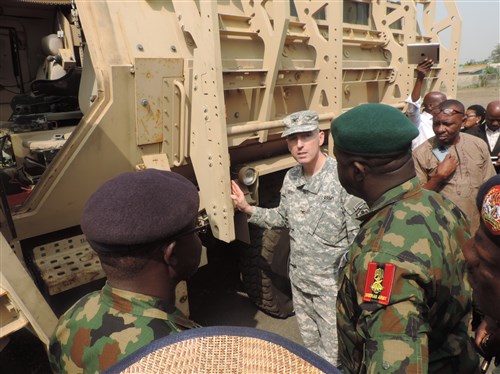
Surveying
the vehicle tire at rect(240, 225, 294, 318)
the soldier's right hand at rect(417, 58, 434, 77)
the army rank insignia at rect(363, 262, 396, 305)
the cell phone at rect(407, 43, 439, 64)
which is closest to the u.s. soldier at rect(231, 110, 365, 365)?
the vehicle tire at rect(240, 225, 294, 318)

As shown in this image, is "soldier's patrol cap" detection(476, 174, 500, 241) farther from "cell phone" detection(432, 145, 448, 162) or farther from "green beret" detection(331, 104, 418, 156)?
"cell phone" detection(432, 145, 448, 162)

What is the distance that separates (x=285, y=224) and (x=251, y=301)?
1.26 metres

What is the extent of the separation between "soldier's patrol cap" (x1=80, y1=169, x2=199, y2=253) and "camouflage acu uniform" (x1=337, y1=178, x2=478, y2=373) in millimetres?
581

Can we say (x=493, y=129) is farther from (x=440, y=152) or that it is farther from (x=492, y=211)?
(x=492, y=211)

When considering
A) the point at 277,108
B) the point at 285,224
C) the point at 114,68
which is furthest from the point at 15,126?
the point at 285,224

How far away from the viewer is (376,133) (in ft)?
4.19

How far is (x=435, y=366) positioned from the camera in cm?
129

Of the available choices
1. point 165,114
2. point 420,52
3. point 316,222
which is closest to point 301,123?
point 316,222

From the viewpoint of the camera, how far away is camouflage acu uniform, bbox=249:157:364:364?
7.16 ft

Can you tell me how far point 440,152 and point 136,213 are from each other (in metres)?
2.59

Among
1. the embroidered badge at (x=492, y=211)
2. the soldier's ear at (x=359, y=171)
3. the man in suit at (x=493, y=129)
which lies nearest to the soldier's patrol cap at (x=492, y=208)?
the embroidered badge at (x=492, y=211)

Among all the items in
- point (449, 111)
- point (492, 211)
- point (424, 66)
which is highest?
→ point (424, 66)

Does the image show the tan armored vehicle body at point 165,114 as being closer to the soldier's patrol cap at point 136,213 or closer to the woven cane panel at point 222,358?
the soldier's patrol cap at point 136,213

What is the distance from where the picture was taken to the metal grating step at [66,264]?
214cm
